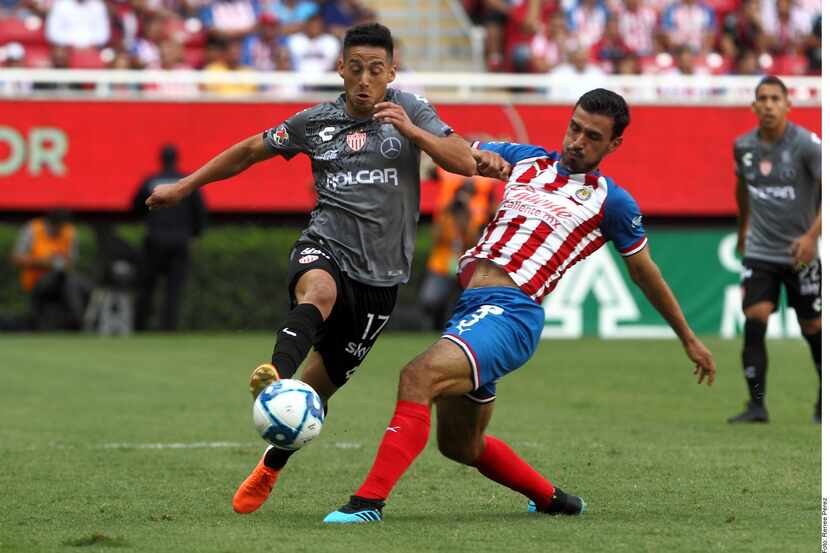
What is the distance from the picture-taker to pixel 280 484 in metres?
8.48

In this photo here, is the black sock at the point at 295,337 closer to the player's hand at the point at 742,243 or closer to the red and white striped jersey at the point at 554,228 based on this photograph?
the red and white striped jersey at the point at 554,228

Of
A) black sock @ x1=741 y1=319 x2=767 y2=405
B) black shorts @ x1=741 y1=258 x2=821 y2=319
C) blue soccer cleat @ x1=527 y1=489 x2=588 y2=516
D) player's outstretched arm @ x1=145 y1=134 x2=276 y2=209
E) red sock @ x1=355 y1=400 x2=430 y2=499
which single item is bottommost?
black sock @ x1=741 y1=319 x2=767 y2=405

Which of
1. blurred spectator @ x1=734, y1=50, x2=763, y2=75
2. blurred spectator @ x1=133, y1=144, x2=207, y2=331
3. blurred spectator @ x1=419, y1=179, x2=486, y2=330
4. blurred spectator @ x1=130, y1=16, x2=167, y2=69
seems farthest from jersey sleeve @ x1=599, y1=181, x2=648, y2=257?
blurred spectator @ x1=734, y1=50, x2=763, y2=75

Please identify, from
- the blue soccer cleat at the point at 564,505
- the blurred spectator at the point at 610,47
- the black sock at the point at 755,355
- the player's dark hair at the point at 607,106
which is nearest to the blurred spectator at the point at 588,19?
the blurred spectator at the point at 610,47

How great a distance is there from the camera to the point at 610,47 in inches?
952

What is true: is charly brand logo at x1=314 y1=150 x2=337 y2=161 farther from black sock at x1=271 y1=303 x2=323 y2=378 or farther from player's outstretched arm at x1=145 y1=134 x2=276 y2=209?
black sock at x1=271 y1=303 x2=323 y2=378

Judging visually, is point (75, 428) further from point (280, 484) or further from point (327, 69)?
point (327, 69)

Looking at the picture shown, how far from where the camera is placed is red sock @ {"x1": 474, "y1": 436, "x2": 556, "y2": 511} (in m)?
7.29

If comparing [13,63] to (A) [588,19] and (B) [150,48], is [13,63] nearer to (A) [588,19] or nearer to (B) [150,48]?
(B) [150,48]

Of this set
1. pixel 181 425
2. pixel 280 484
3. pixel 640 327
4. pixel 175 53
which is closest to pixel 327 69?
pixel 175 53

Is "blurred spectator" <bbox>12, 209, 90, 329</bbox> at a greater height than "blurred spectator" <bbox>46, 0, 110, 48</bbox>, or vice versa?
"blurred spectator" <bbox>46, 0, 110, 48</bbox>

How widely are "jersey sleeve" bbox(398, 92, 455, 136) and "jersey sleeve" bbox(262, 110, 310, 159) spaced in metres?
0.49

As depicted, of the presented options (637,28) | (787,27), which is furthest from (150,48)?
(787,27)

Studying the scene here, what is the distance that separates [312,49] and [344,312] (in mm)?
16085
